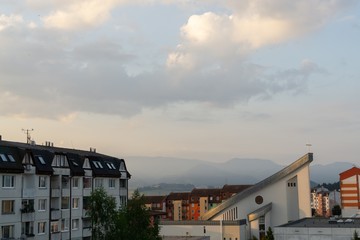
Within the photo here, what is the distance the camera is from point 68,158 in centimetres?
4959

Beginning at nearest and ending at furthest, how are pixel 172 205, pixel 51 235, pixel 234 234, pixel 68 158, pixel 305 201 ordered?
pixel 51 235, pixel 68 158, pixel 234 234, pixel 305 201, pixel 172 205

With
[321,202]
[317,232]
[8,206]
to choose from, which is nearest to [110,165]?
[8,206]

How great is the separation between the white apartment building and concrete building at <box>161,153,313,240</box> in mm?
26888

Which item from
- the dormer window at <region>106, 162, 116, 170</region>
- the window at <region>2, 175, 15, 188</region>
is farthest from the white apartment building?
the dormer window at <region>106, 162, 116, 170</region>

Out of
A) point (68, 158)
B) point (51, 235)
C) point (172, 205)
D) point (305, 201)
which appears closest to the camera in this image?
point (51, 235)

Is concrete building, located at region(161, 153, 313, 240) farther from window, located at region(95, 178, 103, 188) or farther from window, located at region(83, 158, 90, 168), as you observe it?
window, located at region(83, 158, 90, 168)

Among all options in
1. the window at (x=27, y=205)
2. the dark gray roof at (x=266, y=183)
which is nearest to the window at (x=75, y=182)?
the window at (x=27, y=205)

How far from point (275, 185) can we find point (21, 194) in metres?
46.3

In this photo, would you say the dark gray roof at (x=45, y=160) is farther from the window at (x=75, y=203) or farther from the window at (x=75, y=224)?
the window at (x=75, y=224)

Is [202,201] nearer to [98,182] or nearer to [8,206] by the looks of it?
[98,182]

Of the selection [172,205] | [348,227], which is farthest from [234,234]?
[172,205]

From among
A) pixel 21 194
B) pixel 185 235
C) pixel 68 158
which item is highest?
pixel 68 158

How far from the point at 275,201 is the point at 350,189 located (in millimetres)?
27779

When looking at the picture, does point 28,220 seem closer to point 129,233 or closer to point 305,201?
point 129,233
